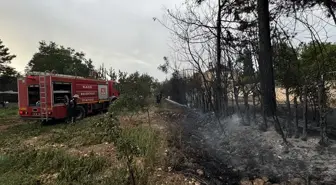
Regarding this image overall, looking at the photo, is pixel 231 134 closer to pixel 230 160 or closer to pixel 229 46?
pixel 230 160

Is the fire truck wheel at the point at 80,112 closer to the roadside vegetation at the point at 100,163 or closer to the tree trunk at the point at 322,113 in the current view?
the roadside vegetation at the point at 100,163

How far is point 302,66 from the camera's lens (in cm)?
892

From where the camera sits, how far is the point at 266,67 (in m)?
9.50

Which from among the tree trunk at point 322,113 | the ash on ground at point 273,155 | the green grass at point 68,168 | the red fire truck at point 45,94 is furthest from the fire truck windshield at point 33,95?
the tree trunk at point 322,113

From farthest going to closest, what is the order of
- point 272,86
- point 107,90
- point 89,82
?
point 107,90 < point 89,82 < point 272,86

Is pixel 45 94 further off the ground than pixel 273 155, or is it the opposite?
pixel 45 94

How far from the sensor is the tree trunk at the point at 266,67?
950 centimetres

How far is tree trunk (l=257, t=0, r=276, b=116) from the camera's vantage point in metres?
9.50

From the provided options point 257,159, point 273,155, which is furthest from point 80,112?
point 273,155

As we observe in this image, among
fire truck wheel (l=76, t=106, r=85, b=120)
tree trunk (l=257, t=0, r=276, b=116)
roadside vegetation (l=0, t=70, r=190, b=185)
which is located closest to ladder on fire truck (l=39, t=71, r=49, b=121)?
fire truck wheel (l=76, t=106, r=85, b=120)

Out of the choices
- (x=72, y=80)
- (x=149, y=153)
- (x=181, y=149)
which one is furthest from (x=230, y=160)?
(x=72, y=80)

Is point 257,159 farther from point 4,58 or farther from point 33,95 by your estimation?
point 4,58

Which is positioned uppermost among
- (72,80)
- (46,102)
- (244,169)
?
(72,80)

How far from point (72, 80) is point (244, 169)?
13670 mm
